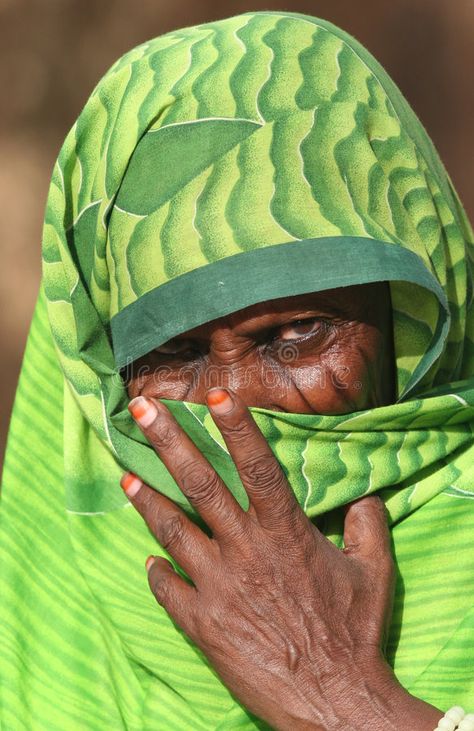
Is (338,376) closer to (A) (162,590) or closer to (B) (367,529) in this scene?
(B) (367,529)

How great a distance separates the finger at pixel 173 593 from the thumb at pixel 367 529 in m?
0.26

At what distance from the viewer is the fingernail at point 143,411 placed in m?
1.68

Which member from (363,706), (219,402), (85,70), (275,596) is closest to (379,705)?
(363,706)

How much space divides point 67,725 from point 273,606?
534 millimetres

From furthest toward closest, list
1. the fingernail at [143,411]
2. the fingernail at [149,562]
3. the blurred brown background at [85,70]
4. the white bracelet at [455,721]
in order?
the blurred brown background at [85,70] < the fingernail at [149,562] < the fingernail at [143,411] < the white bracelet at [455,721]

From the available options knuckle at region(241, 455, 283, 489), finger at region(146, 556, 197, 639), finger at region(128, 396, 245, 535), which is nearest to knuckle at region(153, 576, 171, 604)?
finger at region(146, 556, 197, 639)

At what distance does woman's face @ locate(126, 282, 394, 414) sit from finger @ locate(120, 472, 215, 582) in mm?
207

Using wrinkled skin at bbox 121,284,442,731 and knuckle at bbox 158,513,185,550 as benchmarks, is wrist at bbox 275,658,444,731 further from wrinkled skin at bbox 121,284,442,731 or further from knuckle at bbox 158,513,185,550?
knuckle at bbox 158,513,185,550

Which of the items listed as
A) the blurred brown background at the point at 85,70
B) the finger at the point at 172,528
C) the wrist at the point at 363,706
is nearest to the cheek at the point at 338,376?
the finger at the point at 172,528

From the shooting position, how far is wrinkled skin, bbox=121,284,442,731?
5.31ft

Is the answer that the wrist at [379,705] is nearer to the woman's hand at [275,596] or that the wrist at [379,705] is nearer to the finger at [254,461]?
the woman's hand at [275,596]

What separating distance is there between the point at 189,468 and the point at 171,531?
0.12 metres

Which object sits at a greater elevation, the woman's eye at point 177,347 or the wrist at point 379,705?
the woman's eye at point 177,347

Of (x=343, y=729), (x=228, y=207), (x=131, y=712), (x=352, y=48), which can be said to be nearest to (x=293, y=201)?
(x=228, y=207)
